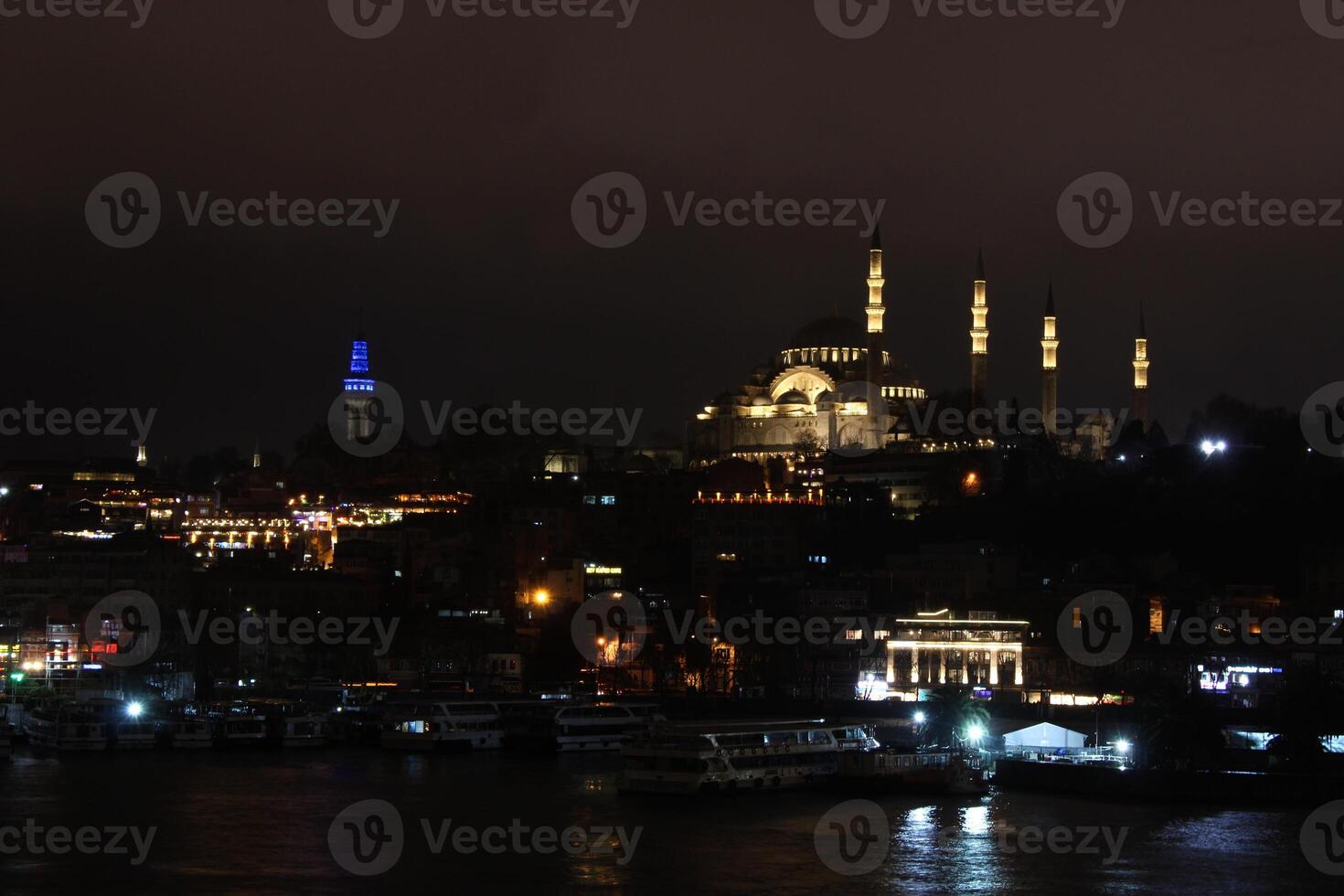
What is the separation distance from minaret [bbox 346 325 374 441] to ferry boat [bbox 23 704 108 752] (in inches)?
1752

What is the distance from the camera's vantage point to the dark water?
64.4 feet

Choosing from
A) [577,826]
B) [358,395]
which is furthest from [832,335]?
[577,826]

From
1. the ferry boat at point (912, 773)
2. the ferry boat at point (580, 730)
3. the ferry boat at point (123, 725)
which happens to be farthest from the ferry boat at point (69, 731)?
the ferry boat at point (912, 773)

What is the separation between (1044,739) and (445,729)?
29.0 feet

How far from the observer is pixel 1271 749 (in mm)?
26516

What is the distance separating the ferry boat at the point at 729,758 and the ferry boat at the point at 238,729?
7850mm

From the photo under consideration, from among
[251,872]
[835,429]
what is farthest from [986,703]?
[835,429]

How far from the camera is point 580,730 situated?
103 feet

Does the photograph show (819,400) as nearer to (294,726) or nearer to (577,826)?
(294,726)

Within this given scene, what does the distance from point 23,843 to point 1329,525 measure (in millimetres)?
28841

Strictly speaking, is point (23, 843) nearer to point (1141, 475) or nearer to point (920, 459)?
point (1141, 475)

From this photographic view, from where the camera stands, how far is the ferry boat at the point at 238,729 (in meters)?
31.9

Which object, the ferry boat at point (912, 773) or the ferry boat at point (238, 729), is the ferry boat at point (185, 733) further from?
the ferry boat at point (912, 773)

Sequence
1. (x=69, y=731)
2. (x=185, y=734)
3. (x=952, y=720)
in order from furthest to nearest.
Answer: (x=185, y=734), (x=69, y=731), (x=952, y=720)
